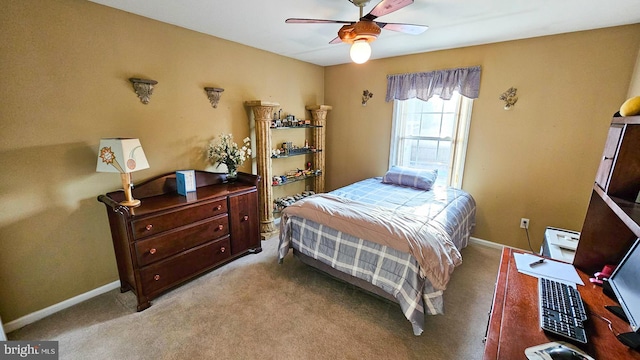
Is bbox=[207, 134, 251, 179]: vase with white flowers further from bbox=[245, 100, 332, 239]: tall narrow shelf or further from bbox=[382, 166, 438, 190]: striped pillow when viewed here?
bbox=[382, 166, 438, 190]: striped pillow

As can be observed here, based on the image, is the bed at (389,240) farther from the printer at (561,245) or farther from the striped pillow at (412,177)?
the printer at (561,245)

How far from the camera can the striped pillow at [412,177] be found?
3141 mm

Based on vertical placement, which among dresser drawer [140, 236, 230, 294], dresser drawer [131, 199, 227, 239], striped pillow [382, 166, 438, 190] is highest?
striped pillow [382, 166, 438, 190]

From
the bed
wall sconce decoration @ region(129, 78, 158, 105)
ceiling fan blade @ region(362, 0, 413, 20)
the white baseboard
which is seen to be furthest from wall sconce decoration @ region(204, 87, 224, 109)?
the white baseboard

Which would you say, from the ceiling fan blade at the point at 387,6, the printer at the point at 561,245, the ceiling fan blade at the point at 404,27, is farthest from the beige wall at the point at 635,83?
the ceiling fan blade at the point at 387,6

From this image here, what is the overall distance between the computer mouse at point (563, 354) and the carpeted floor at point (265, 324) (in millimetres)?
945

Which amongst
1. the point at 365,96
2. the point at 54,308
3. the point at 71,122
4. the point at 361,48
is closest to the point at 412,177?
the point at 365,96

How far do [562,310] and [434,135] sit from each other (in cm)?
269

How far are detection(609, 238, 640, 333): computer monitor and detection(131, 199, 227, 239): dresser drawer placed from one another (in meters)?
2.68

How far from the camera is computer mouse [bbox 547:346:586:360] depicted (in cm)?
86

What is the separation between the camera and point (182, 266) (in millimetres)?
2275

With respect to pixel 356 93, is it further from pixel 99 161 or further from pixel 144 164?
pixel 99 161

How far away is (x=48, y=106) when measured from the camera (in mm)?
1844

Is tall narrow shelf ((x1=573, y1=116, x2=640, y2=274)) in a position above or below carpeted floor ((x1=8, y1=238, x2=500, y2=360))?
above
